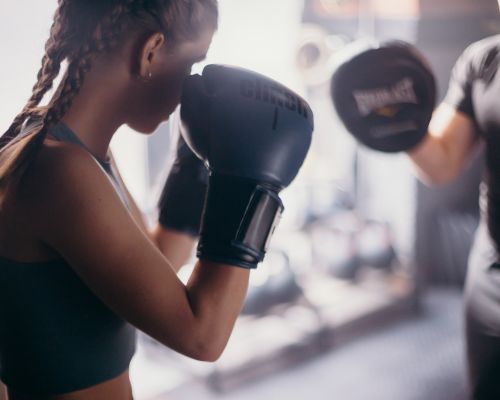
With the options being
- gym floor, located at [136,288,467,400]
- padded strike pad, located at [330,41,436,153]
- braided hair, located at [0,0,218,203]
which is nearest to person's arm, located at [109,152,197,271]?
braided hair, located at [0,0,218,203]

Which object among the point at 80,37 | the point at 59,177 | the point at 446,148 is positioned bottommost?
the point at 446,148

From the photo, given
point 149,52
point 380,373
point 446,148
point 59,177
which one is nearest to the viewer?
point 59,177

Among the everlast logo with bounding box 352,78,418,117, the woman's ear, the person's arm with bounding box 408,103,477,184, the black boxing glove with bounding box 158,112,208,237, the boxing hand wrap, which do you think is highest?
the woman's ear

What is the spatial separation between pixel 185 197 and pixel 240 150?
336 mm

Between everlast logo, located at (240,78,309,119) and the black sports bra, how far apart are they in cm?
28

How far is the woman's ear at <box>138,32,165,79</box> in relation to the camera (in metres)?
0.89

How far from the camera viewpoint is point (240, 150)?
2.97ft

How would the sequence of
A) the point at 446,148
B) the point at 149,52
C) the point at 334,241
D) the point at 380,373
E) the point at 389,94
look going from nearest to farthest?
the point at 149,52 < the point at 389,94 < the point at 446,148 < the point at 380,373 < the point at 334,241

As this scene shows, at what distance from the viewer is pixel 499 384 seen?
131cm

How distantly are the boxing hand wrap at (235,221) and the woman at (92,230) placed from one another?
1.0 inches

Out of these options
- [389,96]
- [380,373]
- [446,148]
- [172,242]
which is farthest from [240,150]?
[380,373]

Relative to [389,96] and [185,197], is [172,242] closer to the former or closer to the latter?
[185,197]

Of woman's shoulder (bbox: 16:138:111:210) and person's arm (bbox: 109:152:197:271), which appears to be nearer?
woman's shoulder (bbox: 16:138:111:210)

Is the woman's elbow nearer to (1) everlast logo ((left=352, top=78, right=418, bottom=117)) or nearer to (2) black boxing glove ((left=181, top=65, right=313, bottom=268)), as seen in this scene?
(2) black boxing glove ((left=181, top=65, right=313, bottom=268))
